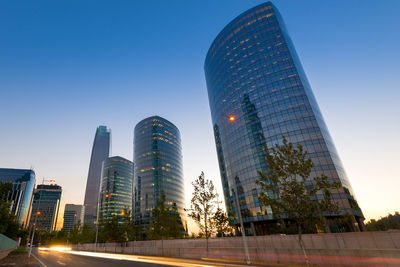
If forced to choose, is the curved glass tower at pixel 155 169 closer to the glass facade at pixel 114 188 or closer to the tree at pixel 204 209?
the glass facade at pixel 114 188

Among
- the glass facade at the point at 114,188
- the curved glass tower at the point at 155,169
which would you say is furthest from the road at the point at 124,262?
the glass facade at the point at 114,188

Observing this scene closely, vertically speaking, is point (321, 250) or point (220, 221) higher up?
point (220, 221)

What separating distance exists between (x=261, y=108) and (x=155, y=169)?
95592 millimetres

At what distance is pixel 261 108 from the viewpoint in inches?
2813

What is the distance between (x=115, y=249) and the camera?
4691 centimetres

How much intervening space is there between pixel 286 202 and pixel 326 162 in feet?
168

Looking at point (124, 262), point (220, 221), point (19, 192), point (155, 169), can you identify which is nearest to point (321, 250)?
point (220, 221)

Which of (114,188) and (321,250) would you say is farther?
(114,188)

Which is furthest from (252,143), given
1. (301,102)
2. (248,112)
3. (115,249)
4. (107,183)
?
(107,183)

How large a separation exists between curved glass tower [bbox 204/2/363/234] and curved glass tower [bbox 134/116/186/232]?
65218 millimetres

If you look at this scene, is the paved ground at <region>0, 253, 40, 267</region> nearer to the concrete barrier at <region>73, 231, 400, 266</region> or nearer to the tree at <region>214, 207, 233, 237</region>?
the concrete barrier at <region>73, 231, 400, 266</region>

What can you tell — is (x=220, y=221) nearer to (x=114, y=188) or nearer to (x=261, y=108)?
(x=261, y=108)

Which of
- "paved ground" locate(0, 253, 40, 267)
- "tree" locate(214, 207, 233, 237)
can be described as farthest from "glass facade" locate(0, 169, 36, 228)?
"tree" locate(214, 207, 233, 237)

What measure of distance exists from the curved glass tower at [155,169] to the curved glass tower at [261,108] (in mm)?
65218
